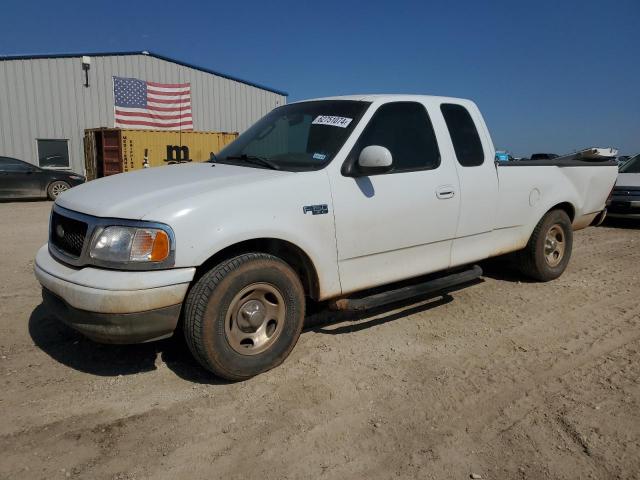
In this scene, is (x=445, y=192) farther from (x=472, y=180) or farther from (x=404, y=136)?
(x=404, y=136)

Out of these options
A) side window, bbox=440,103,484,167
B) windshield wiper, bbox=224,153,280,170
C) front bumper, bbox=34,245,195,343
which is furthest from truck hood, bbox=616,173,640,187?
front bumper, bbox=34,245,195,343

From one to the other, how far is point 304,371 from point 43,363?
187 cm

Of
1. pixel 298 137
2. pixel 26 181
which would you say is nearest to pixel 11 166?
pixel 26 181

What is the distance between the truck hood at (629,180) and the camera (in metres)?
10.1

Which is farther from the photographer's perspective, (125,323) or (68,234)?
(68,234)

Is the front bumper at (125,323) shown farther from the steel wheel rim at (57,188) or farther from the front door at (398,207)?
the steel wheel rim at (57,188)

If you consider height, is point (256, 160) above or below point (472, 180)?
above

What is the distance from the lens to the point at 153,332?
2965 mm

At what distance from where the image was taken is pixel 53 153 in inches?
789

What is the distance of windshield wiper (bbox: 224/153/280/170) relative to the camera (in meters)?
3.68

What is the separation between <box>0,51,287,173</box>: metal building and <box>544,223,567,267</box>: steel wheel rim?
19.6m

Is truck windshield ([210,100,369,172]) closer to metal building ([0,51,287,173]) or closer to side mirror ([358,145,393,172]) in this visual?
side mirror ([358,145,393,172])

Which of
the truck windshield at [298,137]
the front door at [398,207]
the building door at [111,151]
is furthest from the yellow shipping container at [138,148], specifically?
the front door at [398,207]

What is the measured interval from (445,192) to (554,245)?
225 cm
